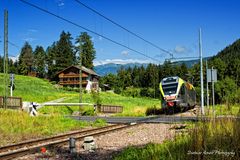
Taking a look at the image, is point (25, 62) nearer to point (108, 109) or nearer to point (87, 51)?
point (87, 51)

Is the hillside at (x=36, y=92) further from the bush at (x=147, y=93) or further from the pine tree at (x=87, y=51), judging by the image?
the bush at (x=147, y=93)

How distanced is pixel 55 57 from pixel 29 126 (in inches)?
4084

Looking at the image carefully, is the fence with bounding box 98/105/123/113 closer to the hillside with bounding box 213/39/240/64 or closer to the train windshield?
the train windshield

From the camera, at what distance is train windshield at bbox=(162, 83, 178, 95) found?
31541 millimetres

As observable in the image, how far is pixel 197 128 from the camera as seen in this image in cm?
623

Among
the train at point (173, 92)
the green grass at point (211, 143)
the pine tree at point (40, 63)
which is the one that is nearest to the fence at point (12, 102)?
the train at point (173, 92)

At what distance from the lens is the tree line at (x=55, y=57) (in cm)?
11381

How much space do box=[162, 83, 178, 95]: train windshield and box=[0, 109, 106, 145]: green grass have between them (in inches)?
462

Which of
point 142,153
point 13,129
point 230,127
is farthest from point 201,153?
point 13,129

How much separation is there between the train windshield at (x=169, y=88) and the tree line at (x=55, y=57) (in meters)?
79.1

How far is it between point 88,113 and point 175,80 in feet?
35.0

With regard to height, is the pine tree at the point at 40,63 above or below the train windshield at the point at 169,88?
above

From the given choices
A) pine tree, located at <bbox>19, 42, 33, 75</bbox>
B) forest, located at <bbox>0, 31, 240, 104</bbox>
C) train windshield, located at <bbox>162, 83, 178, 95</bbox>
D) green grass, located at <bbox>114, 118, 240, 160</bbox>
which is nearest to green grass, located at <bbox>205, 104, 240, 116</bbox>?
green grass, located at <bbox>114, 118, 240, 160</bbox>

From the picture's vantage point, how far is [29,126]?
17.4 m
